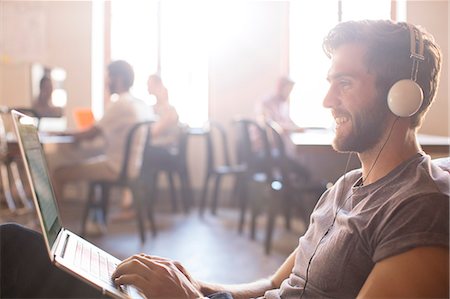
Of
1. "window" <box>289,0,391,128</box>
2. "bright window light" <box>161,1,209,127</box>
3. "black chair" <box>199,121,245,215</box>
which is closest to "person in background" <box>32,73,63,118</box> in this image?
"black chair" <box>199,121,245,215</box>

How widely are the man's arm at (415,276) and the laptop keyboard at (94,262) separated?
1.38ft

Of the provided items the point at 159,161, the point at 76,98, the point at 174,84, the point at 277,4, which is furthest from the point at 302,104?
the point at 76,98

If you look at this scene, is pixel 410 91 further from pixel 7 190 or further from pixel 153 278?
pixel 7 190

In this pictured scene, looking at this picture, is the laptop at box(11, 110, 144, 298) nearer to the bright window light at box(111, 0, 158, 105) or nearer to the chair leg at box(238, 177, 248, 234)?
the chair leg at box(238, 177, 248, 234)

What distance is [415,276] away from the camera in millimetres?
762

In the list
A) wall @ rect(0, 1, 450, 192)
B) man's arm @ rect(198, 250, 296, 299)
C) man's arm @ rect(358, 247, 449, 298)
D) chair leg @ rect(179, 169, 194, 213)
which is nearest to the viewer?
man's arm @ rect(358, 247, 449, 298)

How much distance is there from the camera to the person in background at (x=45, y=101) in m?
4.22

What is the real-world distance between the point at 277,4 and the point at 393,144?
17.1 ft

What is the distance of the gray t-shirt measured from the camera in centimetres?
79

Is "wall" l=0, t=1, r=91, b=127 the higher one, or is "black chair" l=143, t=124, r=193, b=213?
"wall" l=0, t=1, r=91, b=127

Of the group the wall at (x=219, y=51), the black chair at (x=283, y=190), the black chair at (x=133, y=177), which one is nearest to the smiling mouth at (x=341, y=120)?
the black chair at (x=283, y=190)

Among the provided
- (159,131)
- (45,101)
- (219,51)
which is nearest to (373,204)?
(159,131)

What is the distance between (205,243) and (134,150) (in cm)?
80

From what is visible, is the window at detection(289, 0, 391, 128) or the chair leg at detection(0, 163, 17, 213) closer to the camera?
the chair leg at detection(0, 163, 17, 213)
